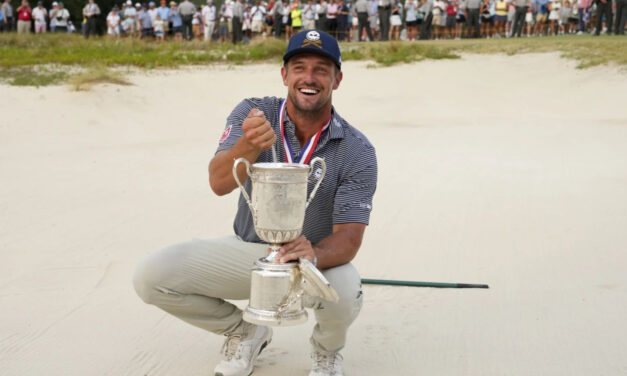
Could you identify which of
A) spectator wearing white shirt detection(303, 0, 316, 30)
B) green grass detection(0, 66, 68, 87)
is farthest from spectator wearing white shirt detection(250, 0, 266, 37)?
green grass detection(0, 66, 68, 87)

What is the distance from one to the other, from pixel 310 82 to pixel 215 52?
57.4 feet

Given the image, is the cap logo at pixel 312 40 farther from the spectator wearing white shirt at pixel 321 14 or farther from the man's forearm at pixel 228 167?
the spectator wearing white shirt at pixel 321 14

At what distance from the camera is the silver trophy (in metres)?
3.31

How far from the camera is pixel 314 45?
3844 millimetres

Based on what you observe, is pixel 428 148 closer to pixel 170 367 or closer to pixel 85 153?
pixel 85 153

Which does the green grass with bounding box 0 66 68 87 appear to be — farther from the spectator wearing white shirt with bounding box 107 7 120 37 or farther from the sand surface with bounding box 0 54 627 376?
the spectator wearing white shirt with bounding box 107 7 120 37

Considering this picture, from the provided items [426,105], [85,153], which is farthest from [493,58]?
[85,153]

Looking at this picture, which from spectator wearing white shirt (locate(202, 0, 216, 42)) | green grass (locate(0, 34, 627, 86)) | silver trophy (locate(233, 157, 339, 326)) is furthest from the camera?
spectator wearing white shirt (locate(202, 0, 216, 42))

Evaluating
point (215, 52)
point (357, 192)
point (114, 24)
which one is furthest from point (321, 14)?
point (357, 192)

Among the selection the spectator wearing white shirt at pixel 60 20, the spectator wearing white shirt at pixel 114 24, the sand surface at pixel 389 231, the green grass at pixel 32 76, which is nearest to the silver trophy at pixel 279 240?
the sand surface at pixel 389 231

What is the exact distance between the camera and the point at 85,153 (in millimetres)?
11023

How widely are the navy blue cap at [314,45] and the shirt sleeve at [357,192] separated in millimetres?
479

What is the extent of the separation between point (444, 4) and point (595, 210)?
59.2ft

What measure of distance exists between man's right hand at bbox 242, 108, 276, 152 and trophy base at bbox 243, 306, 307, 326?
65 centimetres
